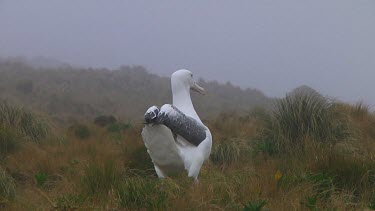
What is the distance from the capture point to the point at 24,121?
10.9m

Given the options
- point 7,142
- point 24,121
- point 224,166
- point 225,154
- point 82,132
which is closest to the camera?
point 224,166

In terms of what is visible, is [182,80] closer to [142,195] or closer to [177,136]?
[177,136]

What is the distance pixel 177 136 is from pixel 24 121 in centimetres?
664

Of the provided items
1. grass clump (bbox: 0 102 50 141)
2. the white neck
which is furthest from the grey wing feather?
grass clump (bbox: 0 102 50 141)

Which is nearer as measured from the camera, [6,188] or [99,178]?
[99,178]

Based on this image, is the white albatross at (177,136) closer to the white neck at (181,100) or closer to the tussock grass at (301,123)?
the white neck at (181,100)

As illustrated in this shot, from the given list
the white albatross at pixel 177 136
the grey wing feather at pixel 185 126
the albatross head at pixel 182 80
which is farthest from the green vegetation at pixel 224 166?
the albatross head at pixel 182 80

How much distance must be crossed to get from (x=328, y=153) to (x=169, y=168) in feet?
5.37

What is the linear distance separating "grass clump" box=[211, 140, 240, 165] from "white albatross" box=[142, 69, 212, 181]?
284 centimetres

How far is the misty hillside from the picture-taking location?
30.8 meters

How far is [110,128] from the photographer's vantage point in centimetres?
1326

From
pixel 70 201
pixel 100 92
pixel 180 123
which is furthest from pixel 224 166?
pixel 100 92

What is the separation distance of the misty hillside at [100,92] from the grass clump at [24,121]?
14.3 m

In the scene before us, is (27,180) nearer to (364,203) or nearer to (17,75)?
(364,203)
